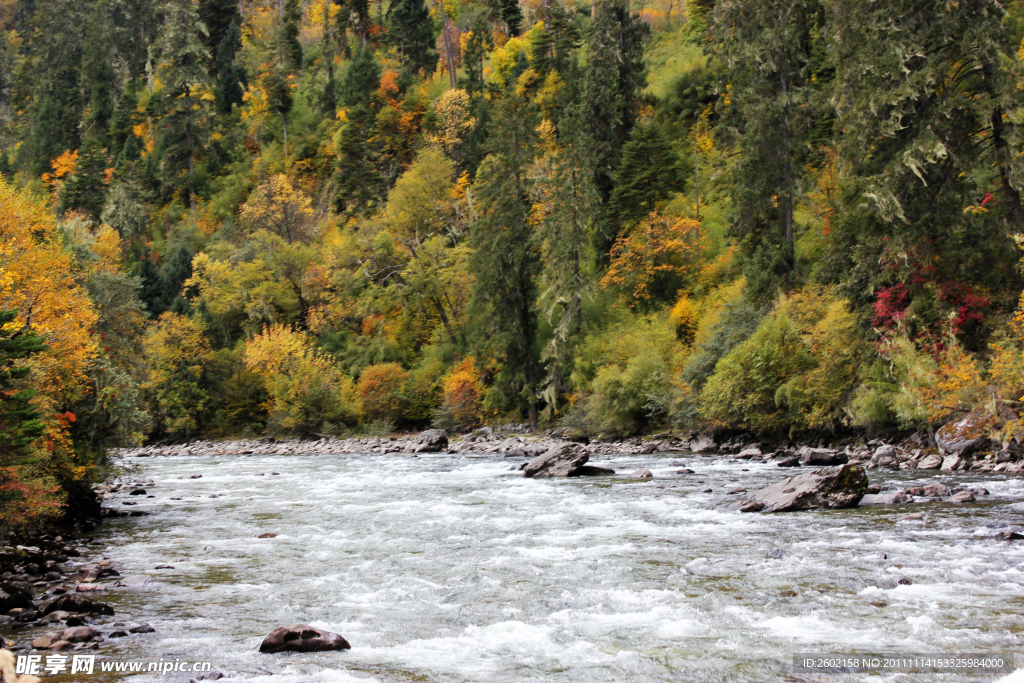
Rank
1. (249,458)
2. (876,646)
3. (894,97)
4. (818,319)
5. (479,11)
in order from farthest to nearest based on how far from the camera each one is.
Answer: (479,11) → (249,458) → (818,319) → (894,97) → (876,646)

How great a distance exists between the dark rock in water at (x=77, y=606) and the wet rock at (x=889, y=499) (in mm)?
13874

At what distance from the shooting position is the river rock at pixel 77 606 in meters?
9.78

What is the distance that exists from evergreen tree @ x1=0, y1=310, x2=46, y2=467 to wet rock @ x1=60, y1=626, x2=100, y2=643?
15.6 feet

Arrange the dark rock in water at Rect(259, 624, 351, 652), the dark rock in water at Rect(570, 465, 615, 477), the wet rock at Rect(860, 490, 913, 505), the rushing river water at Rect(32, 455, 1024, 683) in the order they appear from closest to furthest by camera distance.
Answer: the rushing river water at Rect(32, 455, 1024, 683), the dark rock in water at Rect(259, 624, 351, 652), the wet rock at Rect(860, 490, 913, 505), the dark rock in water at Rect(570, 465, 615, 477)

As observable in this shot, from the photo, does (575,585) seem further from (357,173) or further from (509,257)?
(357,173)

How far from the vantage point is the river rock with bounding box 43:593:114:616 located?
32.1 feet

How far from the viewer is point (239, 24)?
96.8 meters

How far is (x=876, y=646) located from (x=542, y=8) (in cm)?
8317

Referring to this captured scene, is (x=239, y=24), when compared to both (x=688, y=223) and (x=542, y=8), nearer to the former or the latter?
(x=542, y=8)

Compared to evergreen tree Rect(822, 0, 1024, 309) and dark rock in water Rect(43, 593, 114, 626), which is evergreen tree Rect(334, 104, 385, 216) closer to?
evergreen tree Rect(822, 0, 1024, 309)

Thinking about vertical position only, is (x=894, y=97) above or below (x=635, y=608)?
above

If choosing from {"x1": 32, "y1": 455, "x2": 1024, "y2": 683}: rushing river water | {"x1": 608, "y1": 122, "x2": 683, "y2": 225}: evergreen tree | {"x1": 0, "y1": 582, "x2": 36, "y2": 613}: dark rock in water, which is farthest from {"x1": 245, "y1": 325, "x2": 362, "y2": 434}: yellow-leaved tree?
{"x1": 0, "y1": 582, "x2": 36, "y2": 613}: dark rock in water

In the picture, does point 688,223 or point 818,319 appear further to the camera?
point 688,223

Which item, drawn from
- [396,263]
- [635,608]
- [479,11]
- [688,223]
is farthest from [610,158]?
[479,11]
